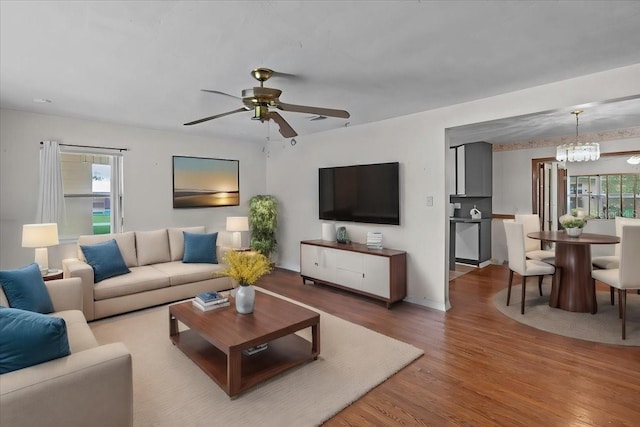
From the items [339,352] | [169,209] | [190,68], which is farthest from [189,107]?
[339,352]

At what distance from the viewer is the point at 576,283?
12.8 feet

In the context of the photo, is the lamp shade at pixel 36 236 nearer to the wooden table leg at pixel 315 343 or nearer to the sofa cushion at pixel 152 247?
the sofa cushion at pixel 152 247

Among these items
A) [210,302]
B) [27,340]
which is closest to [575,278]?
[210,302]

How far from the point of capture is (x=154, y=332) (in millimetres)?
3389

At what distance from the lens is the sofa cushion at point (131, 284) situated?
146 inches

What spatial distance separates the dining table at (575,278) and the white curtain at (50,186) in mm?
6039

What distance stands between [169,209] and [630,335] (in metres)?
5.98

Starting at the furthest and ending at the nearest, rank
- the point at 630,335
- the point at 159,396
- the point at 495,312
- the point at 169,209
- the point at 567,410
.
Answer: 1. the point at 169,209
2. the point at 495,312
3. the point at 630,335
4. the point at 159,396
5. the point at 567,410

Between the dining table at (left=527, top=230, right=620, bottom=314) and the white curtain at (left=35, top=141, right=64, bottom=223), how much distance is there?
238 inches

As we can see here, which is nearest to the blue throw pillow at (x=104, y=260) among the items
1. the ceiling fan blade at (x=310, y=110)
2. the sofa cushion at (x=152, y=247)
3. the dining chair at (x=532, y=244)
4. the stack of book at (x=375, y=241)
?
the sofa cushion at (x=152, y=247)

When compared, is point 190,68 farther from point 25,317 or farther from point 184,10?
point 25,317

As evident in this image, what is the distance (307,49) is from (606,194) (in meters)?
6.89

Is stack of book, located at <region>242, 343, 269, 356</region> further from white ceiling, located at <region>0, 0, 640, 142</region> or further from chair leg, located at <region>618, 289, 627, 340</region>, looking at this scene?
chair leg, located at <region>618, 289, 627, 340</region>

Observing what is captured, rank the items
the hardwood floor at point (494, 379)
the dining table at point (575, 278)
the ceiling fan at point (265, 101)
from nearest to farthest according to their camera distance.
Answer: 1. the hardwood floor at point (494, 379)
2. the ceiling fan at point (265, 101)
3. the dining table at point (575, 278)
